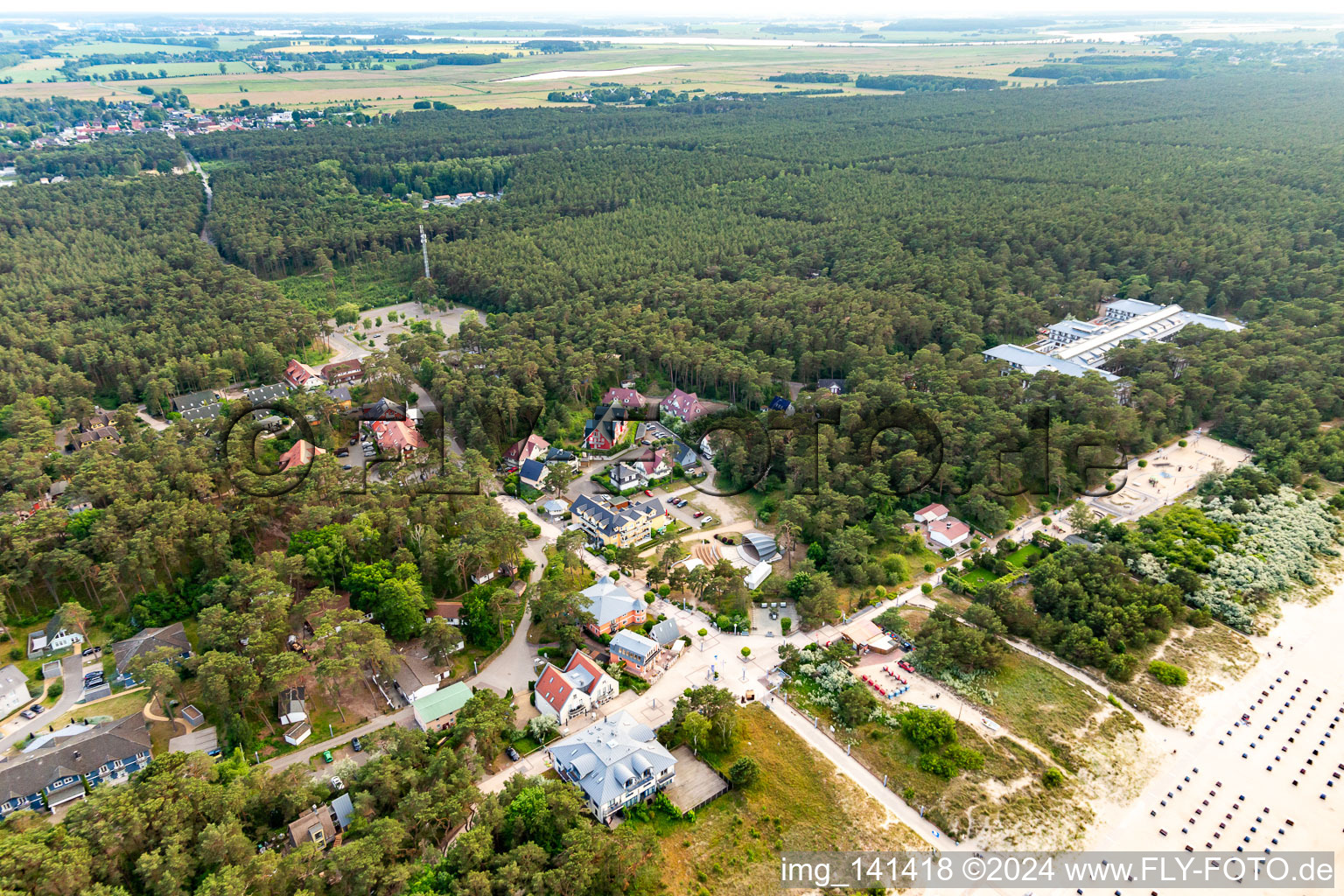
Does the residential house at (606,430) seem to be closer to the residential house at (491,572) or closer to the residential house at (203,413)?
the residential house at (491,572)

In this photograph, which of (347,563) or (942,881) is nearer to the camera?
(942,881)

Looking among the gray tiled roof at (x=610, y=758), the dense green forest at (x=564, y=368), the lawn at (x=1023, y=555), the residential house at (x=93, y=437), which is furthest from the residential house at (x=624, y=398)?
the residential house at (x=93, y=437)

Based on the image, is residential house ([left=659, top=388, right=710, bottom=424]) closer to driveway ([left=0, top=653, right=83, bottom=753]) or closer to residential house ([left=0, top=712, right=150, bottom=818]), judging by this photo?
residential house ([left=0, top=712, right=150, bottom=818])

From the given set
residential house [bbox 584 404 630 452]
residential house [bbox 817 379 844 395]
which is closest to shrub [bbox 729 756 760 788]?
residential house [bbox 584 404 630 452]

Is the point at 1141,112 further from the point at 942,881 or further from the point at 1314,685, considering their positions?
the point at 942,881

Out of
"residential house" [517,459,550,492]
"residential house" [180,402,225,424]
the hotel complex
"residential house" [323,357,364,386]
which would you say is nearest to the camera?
"residential house" [517,459,550,492]

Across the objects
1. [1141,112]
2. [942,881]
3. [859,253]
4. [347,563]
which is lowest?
[942,881]

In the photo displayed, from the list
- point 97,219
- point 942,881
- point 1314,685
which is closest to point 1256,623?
point 1314,685
